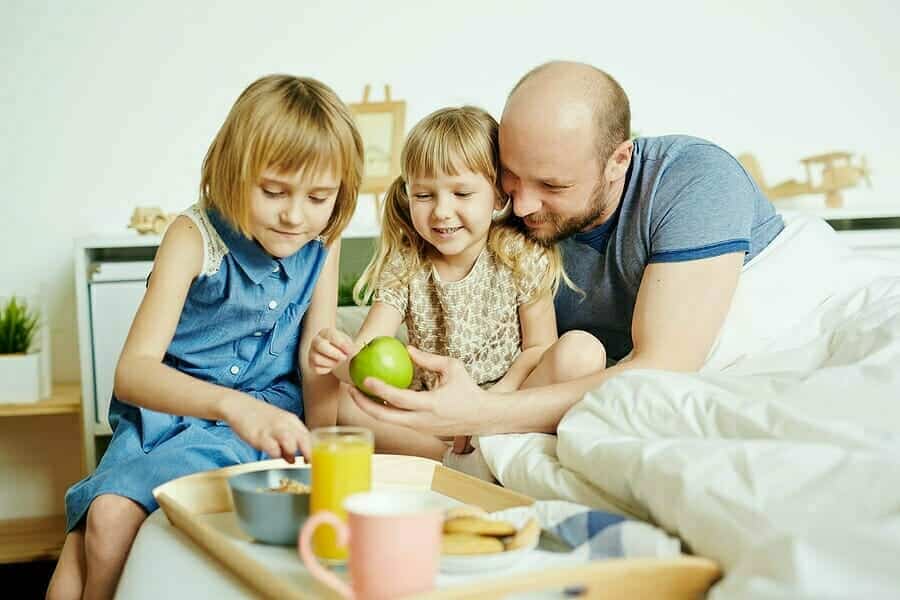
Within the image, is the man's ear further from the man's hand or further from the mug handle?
the mug handle

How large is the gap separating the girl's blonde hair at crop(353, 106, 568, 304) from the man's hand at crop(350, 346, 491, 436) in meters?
0.43

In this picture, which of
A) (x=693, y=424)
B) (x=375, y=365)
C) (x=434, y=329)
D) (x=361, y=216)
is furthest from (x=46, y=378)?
(x=693, y=424)

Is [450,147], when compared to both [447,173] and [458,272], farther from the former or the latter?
[458,272]

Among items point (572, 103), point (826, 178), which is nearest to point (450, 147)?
point (572, 103)

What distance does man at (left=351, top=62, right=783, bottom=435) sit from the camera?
1.52 meters

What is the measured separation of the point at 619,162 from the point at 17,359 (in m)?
1.63

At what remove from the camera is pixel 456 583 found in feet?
2.94

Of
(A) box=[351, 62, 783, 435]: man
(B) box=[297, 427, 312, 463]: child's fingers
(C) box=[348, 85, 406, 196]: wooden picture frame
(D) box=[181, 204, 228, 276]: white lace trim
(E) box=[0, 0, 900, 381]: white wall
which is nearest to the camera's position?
(B) box=[297, 427, 312, 463]: child's fingers

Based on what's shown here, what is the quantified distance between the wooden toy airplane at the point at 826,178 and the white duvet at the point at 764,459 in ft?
4.93

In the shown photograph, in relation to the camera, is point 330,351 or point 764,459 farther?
point 330,351

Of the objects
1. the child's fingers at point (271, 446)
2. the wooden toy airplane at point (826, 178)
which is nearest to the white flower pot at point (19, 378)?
the child's fingers at point (271, 446)

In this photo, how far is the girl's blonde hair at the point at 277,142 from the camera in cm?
159

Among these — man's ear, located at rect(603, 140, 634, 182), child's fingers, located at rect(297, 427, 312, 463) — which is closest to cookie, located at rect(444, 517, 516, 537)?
child's fingers, located at rect(297, 427, 312, 463)

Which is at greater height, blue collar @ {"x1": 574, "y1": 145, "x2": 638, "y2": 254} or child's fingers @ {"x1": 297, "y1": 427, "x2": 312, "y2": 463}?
blue collar @ {"x1": 574, "y1": 145, "x2": 638, "y2": 254}
